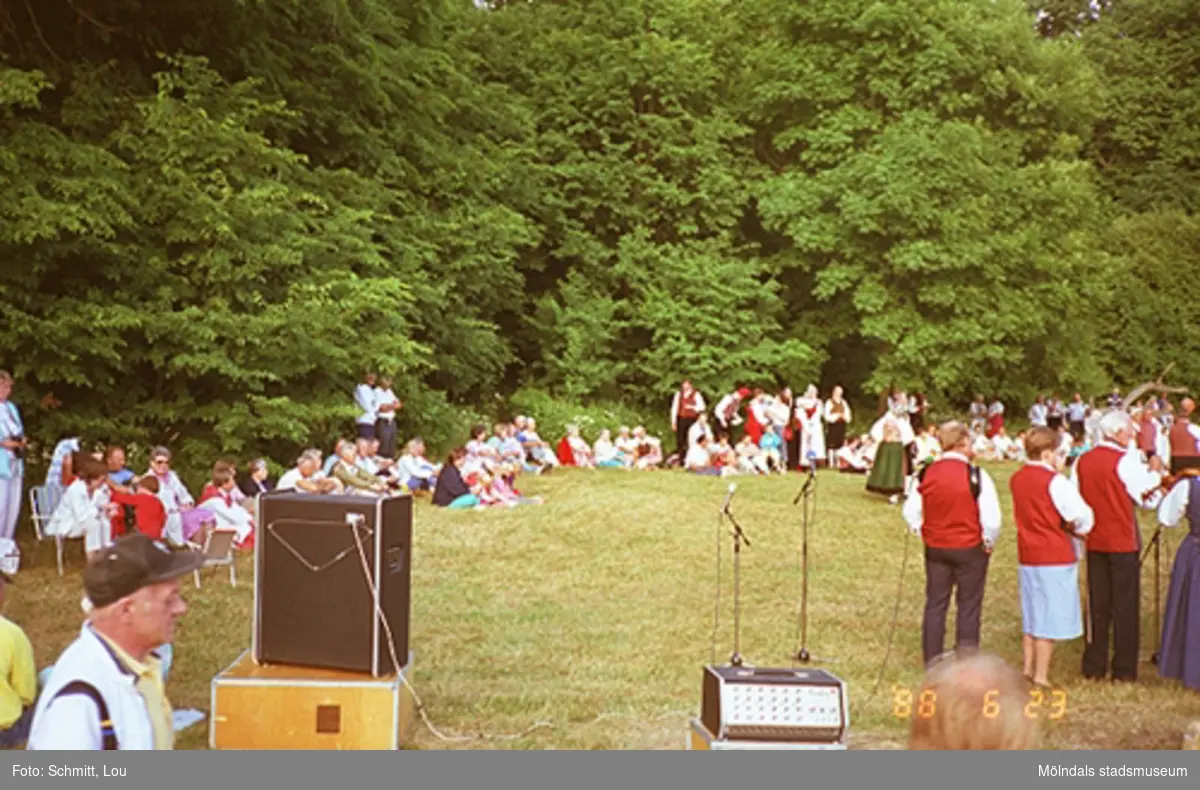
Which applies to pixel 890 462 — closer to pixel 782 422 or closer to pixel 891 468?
pixel 891 468

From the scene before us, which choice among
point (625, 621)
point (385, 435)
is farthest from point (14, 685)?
point (385, 435)

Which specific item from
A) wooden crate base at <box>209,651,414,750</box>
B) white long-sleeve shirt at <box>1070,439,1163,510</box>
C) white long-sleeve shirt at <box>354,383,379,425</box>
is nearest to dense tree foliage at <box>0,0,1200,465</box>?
white long-sleeve shirt at <box>354,383,379,425</box>

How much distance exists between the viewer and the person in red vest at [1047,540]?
770cm

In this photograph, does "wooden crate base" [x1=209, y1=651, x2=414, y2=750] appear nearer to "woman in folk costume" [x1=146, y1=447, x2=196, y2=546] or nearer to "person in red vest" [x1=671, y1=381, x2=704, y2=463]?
"woman in folk costume" [x1=146, y1=447, x2=196, y2=546]

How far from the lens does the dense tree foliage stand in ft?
48.8

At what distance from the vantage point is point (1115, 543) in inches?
316

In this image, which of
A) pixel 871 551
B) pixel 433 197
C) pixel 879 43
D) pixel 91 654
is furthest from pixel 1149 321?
pixel 91 654

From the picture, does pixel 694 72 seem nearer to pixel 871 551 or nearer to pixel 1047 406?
pixel 1047 406

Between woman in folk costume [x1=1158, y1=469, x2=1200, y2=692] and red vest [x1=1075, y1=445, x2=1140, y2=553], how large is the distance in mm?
227

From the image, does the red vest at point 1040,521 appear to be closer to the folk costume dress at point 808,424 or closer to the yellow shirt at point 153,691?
the yellow shirt at point 153,691

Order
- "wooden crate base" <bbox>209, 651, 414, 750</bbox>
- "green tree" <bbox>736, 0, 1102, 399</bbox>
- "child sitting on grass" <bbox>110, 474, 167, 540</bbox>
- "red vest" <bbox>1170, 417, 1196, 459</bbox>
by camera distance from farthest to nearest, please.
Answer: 1. "green tree" <bbox>736, 0, 1102, 399</bbox>
2. "red vest" <bbox>1170, 417, 1196, 459</bbox>
3. "child sitting on grass" <bbox>110, 474, 167, 540</bbox>
4. "wooden crate base" <bbox>209, 651, 414, 750</bbox>

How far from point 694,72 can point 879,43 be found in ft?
Answer: 13.9

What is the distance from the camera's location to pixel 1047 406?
97.1 ft

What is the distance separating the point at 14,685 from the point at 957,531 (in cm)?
538
